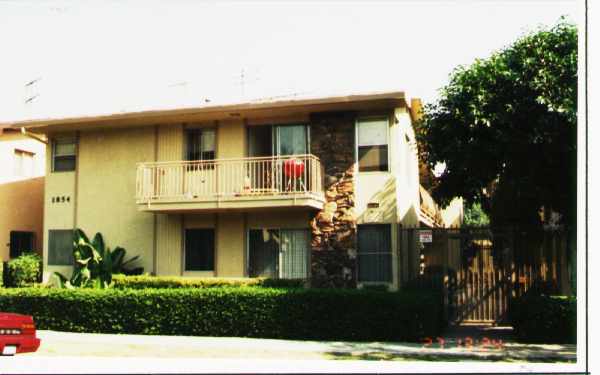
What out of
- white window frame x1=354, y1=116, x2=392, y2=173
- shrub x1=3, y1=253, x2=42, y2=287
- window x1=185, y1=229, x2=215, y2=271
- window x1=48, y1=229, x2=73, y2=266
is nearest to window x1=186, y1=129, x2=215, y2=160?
window x1=185, y1=229, x2=215, y2=271

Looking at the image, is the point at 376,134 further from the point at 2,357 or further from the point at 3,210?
the point at 3,210

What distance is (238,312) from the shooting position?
16.2 m

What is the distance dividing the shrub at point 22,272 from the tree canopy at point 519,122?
12092 millimetres

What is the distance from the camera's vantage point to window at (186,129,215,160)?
20.3 metres

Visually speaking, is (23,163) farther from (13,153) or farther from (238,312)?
(238,312)

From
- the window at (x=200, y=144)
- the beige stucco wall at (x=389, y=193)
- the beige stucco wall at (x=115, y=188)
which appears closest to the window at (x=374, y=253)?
the beige stucco wall at (x=389, y=193)

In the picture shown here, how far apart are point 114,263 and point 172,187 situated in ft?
9.20

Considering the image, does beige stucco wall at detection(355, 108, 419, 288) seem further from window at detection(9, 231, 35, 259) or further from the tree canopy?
window at detection(9, 231, 35, 259)

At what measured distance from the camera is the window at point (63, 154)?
2152cm

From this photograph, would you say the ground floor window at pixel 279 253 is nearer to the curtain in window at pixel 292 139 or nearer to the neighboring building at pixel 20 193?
the curtain in window at pixel 292 139

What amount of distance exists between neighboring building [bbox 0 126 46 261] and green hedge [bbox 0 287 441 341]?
5112mm

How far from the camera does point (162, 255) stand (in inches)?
790

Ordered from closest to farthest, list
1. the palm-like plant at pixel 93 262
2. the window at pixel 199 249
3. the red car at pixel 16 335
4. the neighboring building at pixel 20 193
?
the red car at pixel 16 335
the palm-like plant at pixel 93 262
the window at pixel 199 249
the neighboring building at pixel 20 193
